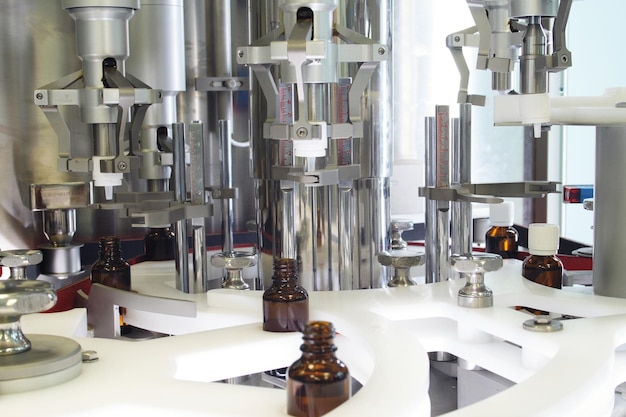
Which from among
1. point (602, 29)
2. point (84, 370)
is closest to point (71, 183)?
point (84, 370)

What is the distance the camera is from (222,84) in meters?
2.00

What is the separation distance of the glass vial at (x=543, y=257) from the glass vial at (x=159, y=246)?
0.64m

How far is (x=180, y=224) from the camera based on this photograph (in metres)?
1.34

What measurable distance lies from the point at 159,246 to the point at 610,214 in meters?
0.79

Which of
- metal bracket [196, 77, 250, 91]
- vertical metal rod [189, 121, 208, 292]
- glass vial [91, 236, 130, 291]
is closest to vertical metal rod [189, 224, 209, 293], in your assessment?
vertical metal rod [189, 121, 208, 292]

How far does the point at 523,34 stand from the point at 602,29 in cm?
221

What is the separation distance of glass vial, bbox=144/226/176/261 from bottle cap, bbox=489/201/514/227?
1.85 feet

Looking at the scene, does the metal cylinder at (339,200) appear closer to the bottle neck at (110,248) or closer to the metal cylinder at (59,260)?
the bottle neck at (110,248)

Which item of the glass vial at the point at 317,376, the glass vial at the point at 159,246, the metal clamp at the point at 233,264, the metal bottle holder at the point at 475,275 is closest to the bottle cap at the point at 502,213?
the metal bottle holder at the point at 475,275

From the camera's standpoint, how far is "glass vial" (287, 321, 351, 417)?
760 millimetres

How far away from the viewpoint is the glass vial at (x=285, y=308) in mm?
1088

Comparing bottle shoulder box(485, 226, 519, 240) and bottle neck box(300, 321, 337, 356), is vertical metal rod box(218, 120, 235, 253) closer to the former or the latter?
bottle shoulder box(485, 226, 519, 240)

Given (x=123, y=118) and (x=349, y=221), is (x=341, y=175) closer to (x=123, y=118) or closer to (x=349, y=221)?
(x=349, y=221)


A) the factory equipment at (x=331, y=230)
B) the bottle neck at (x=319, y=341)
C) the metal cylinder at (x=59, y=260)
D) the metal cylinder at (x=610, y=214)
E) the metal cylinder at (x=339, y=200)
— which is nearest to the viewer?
the bottle neck at (x=319, y=341)
